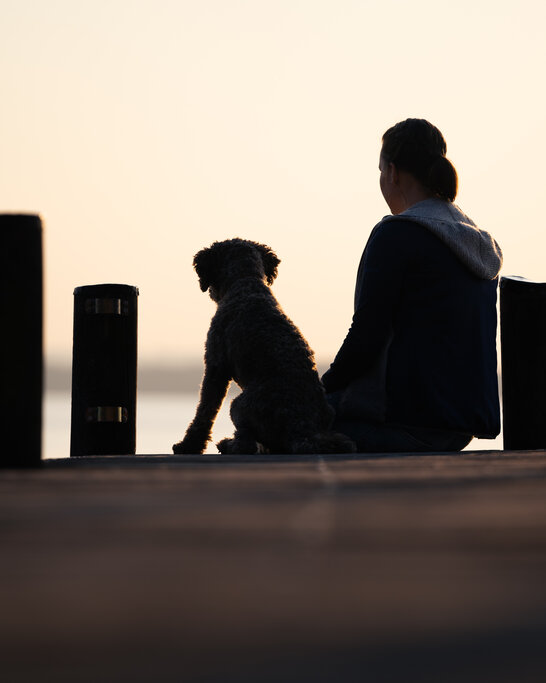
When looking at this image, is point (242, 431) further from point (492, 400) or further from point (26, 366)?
point (26, 366)

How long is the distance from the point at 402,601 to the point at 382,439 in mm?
4347

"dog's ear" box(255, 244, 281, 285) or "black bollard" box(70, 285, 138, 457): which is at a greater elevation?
"dog's ear" box(255, 244, 281, 285)

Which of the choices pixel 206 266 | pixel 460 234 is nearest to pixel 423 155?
pixel 460 234

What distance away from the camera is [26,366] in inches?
109

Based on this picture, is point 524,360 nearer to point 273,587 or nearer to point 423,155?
point 423,155

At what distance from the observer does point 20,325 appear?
2.78m

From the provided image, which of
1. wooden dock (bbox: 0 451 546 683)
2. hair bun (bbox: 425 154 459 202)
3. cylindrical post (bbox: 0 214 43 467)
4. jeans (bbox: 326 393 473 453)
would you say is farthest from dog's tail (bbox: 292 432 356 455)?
wooden dock (bbox: 0 451 546 683)

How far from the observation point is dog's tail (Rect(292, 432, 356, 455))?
5078mm

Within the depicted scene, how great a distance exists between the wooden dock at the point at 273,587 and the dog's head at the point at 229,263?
14.5 feet

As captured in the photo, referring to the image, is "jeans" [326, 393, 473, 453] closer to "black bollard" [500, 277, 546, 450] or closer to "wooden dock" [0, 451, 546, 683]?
"black bollard" [500, 277, 546, 450]

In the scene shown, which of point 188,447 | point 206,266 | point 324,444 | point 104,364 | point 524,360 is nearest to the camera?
point 324,444

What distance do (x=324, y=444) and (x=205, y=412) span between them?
1.20 meters

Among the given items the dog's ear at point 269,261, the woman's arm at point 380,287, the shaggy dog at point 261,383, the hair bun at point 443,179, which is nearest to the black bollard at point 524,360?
the hair bun at point 443,179

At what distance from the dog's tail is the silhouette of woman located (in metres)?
0.27
